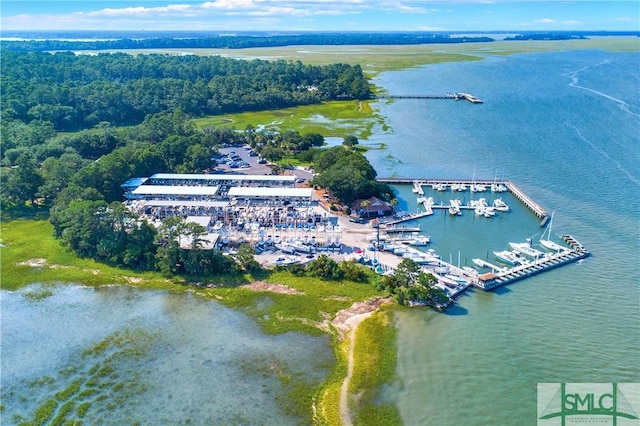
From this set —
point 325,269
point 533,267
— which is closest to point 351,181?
point 325,269

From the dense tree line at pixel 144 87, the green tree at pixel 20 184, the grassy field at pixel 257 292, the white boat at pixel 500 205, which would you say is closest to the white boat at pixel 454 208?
the white boat at pixel 500 205

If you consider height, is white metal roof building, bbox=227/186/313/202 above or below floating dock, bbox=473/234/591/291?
Answer: above

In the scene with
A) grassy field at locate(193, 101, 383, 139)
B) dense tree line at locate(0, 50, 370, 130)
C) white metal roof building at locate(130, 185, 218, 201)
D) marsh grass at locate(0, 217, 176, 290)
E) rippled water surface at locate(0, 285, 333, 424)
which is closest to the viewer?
rippled water surface at locate(0, 285, 333, 424)

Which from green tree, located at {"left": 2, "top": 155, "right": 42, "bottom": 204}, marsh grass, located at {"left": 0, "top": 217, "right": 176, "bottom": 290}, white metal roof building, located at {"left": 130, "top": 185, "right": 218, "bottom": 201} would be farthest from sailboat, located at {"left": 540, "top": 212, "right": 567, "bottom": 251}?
green tree, located at {"left": 2, "top": 155, "right": 42, "bottom": 204}

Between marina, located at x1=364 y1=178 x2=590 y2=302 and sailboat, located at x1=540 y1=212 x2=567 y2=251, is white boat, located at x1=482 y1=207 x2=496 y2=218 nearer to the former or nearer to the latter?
marina, located at x1=364 y1=178 x2=590 y2=302

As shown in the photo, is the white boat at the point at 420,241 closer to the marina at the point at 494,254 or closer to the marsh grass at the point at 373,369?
the marina at the point at 494,254

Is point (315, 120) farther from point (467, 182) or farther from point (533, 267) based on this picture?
point (533, 267)

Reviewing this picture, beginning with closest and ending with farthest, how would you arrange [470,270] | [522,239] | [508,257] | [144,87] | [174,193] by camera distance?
1. [470,270]
2. [508,257]
3. [522,239]
4. [174,193]
5. [144,87]
